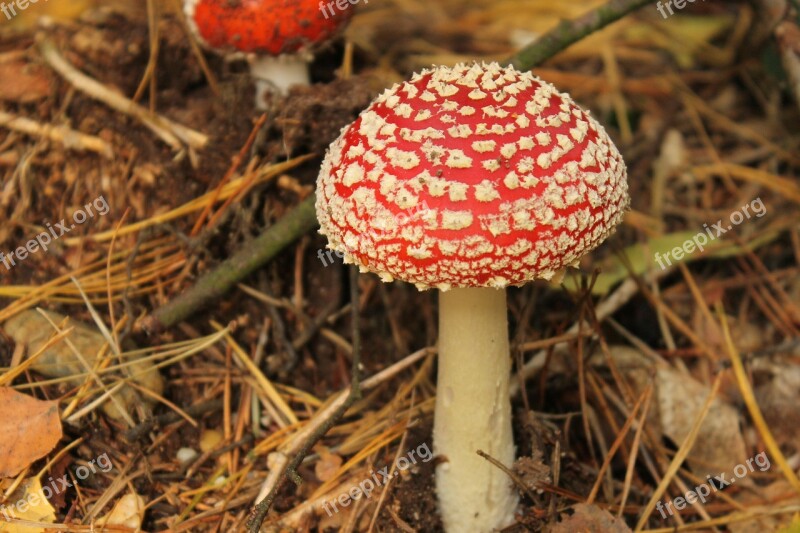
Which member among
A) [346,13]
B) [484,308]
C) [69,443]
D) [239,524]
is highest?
[346,13]

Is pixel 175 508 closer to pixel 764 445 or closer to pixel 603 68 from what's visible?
pixel 764 445

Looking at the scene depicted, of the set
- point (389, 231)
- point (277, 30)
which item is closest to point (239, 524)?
point (389, 231)

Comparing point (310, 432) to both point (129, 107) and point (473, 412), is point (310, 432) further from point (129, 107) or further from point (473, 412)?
point (129, 107)

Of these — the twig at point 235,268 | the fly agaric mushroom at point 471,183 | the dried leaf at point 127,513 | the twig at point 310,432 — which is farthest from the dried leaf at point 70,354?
the fly agaric mushroom at point 471,183

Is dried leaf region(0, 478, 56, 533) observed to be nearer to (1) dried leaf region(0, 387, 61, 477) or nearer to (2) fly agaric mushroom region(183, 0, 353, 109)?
(1) dried leaf region(0, 387, 61, 477)

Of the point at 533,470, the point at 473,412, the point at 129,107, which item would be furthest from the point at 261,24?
the point at 533,470

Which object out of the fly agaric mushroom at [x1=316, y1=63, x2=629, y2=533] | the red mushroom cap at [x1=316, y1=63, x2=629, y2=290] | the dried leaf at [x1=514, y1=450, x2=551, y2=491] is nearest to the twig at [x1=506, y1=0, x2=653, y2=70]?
the fly agaric mushroom at [x1=316, y1=63, x2=629, y2=533]
